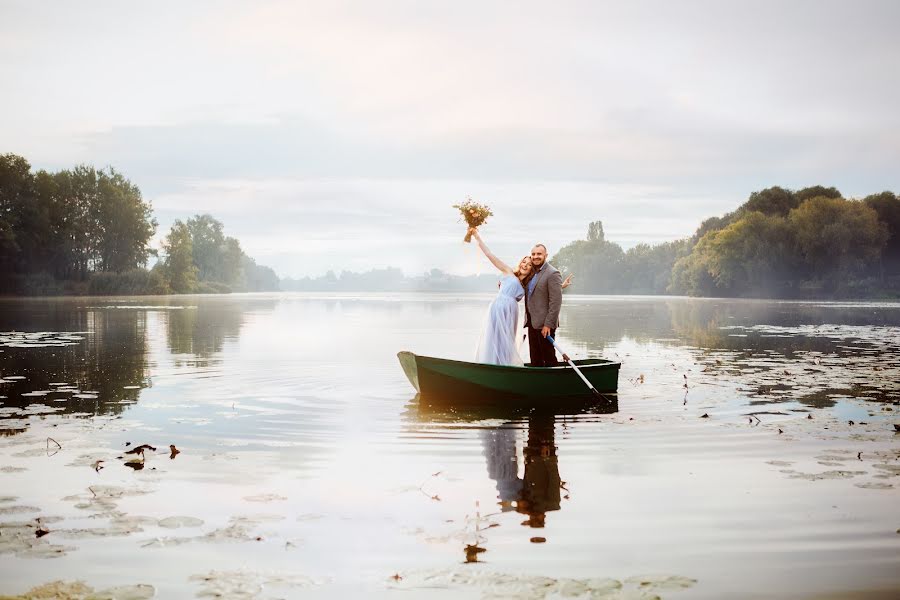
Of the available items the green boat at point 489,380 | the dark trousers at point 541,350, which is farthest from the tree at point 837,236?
the green boat at point 489,380

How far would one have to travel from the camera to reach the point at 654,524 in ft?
24.2

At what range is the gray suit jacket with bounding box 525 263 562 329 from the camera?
15.6m

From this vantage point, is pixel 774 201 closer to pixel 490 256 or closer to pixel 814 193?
pixel 814 193

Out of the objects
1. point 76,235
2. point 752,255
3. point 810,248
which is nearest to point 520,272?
point 810,248

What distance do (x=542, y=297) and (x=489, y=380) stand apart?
1969mm

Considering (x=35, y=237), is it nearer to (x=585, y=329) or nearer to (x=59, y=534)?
(x=585, y=329)

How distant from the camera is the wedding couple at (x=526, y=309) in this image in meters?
15.6

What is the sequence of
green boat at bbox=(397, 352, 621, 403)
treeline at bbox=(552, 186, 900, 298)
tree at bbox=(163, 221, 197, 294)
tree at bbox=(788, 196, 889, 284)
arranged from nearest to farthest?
1. green boat at bbox=(397, 352, 621, 403)
2. tree at bbox=(788, 196, 889, 284)
3. treeline at bbox=(552, 186, 900, 298)
4. tree at bbox=(163, 221, 197, 294)

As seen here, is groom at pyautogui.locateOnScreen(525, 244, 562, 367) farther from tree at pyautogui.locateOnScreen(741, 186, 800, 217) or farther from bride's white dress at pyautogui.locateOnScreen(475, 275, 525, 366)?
tree at pyautogui.locateOnScreen(741, 186, 800, 217)

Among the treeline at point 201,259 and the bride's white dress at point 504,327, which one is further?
the treeline at point 201,259

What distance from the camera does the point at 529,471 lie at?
9477 millimetres

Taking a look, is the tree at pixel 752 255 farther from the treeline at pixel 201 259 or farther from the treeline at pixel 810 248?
the treeline at pixel 201 259

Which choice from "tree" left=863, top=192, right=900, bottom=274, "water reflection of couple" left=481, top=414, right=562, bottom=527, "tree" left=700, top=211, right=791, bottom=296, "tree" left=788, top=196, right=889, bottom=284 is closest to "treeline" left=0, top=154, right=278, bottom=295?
"tree" left=700, top=211, right=791, bottom=296

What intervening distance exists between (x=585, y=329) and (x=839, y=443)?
97.2 ft
